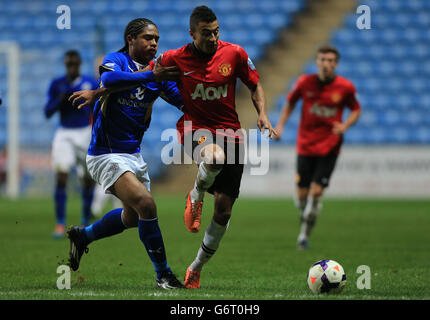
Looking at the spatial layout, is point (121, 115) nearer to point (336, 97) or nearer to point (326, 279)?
point (326, 279)

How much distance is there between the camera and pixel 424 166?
55.9 ft

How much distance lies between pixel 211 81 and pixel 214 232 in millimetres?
1180

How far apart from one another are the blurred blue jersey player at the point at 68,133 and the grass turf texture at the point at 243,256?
661 millimetres

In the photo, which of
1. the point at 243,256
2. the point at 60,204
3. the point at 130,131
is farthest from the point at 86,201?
the point at 130,131

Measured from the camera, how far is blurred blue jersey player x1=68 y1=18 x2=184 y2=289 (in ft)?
17.1

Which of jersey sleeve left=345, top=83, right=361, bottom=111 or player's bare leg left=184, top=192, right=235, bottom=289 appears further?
jersey sleeve left=345, top=83, right=361, bottom=111

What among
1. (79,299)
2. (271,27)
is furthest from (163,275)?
(271,27)

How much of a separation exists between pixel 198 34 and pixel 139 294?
1.94m

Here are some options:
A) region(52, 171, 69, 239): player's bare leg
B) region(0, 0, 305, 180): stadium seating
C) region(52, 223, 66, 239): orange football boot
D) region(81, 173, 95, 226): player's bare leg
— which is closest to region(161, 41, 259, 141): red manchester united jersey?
region(52, 223, 66, 239): orange football boot

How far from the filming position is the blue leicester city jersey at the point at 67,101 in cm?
988

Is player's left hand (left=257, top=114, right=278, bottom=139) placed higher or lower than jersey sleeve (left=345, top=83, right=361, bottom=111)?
lower

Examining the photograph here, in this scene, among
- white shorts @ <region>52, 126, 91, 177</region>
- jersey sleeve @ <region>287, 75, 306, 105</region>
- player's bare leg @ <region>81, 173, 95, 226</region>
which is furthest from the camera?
player's bare leg @ <region>81, 173, 95, 226</region>

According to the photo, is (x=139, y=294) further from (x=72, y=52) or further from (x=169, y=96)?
(x=72, y=52)

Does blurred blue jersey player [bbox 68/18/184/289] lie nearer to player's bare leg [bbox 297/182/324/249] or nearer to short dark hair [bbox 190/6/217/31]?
short dark hair [bbox 190/6/217/31]
